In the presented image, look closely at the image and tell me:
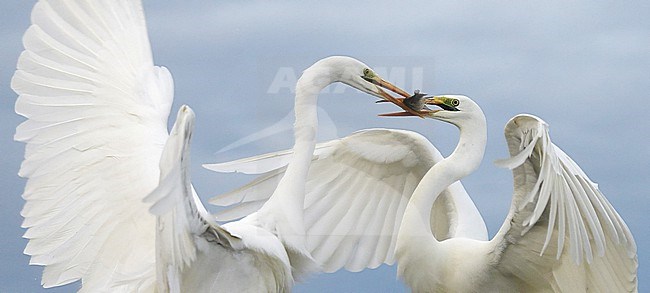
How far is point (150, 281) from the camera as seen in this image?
2.54 metres

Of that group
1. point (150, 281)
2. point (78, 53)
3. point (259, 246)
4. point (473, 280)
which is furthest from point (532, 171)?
point (78, 53)

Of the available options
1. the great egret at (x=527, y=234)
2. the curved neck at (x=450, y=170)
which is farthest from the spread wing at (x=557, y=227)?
the curved neck at (x=450, y=170)

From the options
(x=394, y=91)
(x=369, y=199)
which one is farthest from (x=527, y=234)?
(x=369, y=199)

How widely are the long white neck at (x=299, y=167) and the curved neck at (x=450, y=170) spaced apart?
1.37ft

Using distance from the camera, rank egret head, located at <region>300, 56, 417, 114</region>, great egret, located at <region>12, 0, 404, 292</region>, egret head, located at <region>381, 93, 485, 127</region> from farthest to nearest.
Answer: egret head, located at <region>381, 93, 485, 127</region>, egret head, located at <region>300, 56, 417, 114</region>, great egret, located at <region>12, 0, 404, 292</region>

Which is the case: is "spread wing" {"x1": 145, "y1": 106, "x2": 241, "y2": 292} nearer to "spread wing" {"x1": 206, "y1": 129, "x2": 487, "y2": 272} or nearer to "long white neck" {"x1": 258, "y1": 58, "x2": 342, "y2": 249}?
"long white neck" {"x1": 258, "y1": 58, "x2": 342, "y2": 249}

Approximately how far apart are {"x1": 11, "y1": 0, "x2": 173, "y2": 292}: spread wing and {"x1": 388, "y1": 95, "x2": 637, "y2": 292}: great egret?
77 centimetres

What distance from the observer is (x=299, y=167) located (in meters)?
2.79

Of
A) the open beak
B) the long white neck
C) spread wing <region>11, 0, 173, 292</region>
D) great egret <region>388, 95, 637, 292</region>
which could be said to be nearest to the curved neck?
great egret <region>388, 95, 637, 292</region>

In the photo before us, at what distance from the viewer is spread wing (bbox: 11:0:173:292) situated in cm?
271

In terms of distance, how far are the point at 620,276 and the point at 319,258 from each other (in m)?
0.95

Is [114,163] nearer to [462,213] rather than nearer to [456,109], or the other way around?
[456,109]

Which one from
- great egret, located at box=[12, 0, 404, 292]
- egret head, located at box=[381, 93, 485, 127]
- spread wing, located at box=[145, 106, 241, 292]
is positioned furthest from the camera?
egret head, located at box=[381, 93, 485, 127]

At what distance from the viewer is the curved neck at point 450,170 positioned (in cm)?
306
